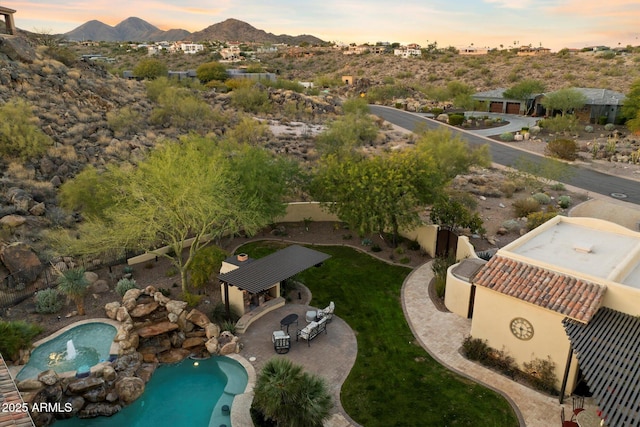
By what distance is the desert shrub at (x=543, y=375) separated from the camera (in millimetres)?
15156

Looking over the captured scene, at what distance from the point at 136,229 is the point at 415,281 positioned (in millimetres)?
14031

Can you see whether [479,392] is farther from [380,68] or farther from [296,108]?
[380,68]

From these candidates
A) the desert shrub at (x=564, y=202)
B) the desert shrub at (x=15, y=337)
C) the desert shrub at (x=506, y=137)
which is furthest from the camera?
the desert shrub at (x=506, y=137)

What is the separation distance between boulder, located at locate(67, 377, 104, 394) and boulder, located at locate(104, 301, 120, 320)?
14.8 feet

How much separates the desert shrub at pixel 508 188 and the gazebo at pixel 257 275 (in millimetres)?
22035

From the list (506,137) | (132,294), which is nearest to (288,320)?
(132,294)

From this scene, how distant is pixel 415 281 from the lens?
23.2 metres

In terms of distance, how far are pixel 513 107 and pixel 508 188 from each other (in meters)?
52.1

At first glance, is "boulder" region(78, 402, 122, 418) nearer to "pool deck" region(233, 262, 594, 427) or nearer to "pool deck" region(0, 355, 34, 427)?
"pool deck" region(0, 355, 34, 427)

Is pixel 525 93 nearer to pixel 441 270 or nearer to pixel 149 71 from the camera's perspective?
pixel 149 71

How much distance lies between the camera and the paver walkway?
47.1ft

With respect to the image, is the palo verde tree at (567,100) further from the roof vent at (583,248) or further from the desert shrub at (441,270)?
the roof vent at (583,248)

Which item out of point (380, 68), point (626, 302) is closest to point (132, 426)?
point (626, 302)

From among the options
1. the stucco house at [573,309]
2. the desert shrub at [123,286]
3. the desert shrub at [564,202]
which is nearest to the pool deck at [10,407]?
the desert shrub at [123,286]
